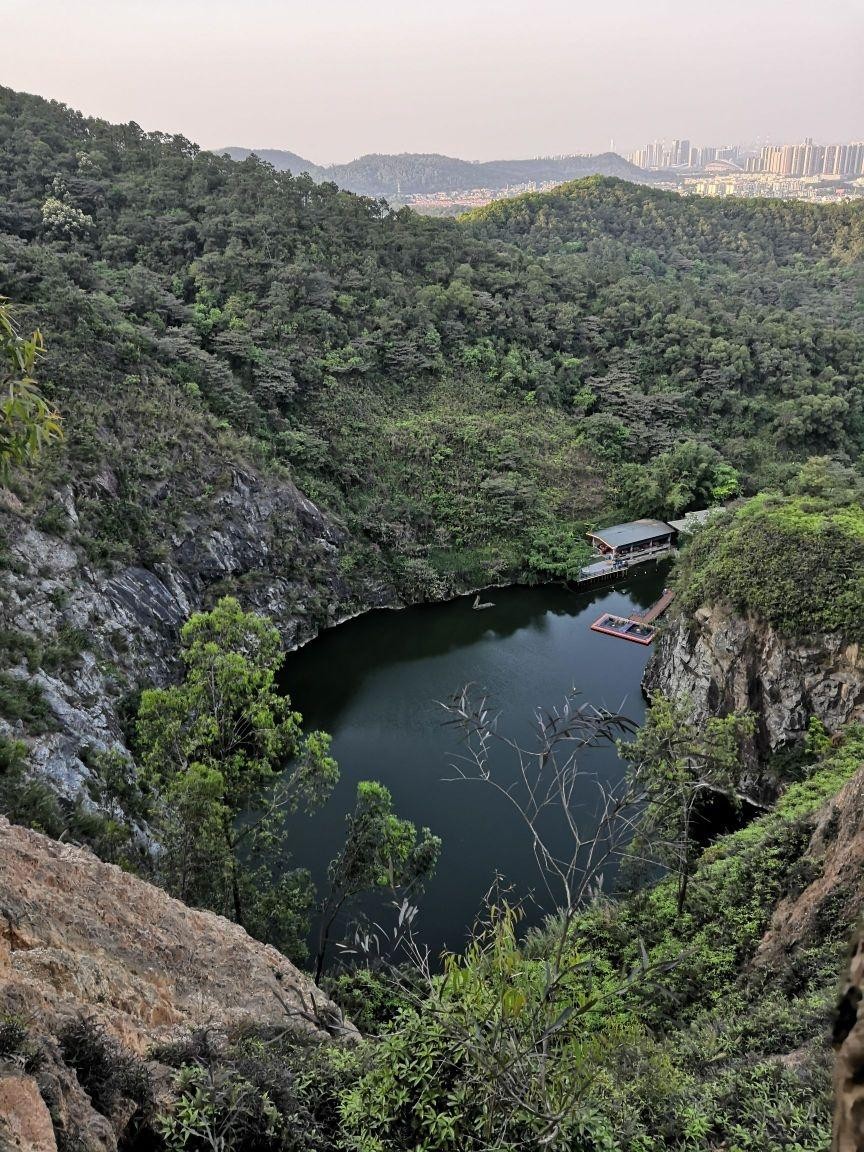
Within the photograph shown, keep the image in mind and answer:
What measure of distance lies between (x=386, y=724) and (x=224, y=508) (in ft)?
24.6

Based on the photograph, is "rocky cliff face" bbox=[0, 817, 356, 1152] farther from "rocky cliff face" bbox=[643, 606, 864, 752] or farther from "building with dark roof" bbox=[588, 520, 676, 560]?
"building with dark roof" bbox=[588, 520, 676, 560]

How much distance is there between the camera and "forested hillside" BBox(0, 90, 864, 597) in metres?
20.6

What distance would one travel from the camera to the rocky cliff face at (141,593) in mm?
12578

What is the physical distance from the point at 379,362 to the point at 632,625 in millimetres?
14516

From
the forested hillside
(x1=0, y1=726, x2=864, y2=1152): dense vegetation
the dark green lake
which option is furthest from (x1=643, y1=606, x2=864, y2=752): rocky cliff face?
the forested hillside

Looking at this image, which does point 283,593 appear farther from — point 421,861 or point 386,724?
point 421,861

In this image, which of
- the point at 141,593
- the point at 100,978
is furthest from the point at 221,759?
the point at 141,593

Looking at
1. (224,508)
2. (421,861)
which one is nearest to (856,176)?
(224,508)

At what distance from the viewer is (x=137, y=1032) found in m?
4.61

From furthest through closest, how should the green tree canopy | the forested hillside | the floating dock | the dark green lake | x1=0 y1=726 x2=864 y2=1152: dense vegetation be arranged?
the floating dock, the forested hillside, the dark green lake, the green tree canopy, x1=0 y1=726 x2=864 y2=1152: dense vegetation

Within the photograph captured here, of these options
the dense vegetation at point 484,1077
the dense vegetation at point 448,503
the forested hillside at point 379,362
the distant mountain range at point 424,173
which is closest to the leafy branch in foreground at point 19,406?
the dense vegetation at point 448,503

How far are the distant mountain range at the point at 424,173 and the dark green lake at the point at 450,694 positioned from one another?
11699 centimetres

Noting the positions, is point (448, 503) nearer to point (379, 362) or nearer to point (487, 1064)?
point (379, 362)

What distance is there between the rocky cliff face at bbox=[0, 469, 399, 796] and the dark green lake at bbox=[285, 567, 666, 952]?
5.33 feet
